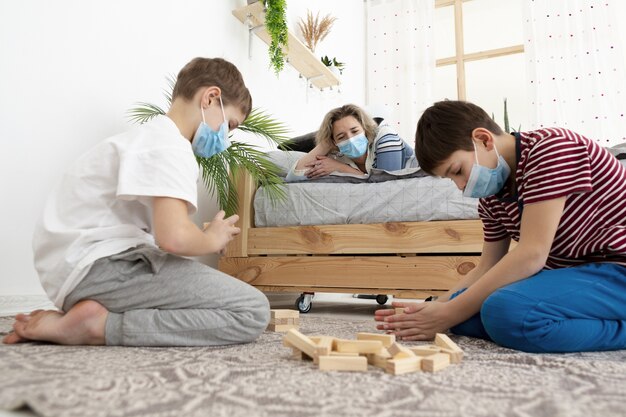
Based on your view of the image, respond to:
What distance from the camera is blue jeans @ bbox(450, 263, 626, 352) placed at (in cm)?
93

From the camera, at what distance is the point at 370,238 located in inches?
72.1

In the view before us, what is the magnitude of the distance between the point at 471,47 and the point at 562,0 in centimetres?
86

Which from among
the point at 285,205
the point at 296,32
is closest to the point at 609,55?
the point at 296,32

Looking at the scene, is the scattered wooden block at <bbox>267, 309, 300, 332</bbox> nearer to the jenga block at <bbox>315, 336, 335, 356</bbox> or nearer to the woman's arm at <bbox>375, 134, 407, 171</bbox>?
the jenga block at <bbox>315, 336, 335, 356</bbox>

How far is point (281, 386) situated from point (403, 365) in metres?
0.21

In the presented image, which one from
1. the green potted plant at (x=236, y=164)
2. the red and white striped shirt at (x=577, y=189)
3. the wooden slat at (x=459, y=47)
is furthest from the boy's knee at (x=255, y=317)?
the wooden slat at (x=459, y=47)

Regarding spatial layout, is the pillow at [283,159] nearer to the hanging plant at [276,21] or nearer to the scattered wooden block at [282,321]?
the hanging plant at [276,21]

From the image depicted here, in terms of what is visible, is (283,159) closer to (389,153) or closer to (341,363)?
(389,153)

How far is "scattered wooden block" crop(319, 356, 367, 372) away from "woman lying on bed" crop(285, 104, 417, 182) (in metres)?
1.32

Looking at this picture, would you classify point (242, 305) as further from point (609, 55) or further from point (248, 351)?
point (609, 55)

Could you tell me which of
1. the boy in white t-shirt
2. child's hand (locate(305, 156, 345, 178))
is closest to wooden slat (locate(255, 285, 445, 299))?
child's hand (locate(305, 156, 345, 178))

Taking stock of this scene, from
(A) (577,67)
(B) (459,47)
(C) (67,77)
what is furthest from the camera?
(B) (459,47)

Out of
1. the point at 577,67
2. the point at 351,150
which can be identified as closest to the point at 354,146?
the point at 351,150

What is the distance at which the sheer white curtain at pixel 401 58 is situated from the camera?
4.16m
